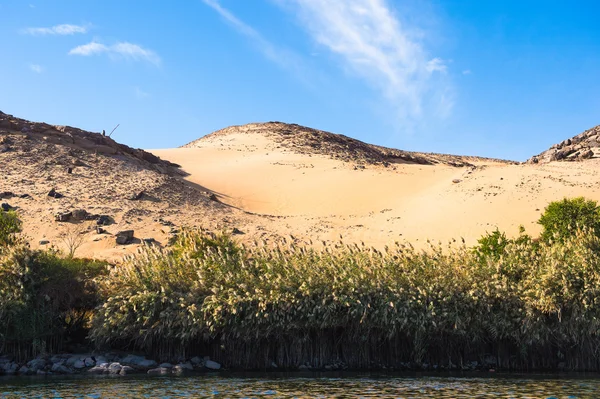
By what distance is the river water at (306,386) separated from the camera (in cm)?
1769

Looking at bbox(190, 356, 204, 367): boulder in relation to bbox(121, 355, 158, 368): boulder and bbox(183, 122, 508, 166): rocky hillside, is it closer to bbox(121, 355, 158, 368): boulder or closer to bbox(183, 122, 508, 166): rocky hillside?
bbox(121, 355, 158, 368): boulder

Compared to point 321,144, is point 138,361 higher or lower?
lower

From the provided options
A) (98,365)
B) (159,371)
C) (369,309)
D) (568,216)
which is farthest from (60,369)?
(568,216)

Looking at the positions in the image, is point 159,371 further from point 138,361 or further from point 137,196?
point 137,196

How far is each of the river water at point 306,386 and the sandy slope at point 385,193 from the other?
23.1 metres

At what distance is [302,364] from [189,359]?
410 centimetres

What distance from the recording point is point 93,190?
47625 mm

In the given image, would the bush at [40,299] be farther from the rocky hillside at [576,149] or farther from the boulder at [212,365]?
the rocky hillside at [576,149]

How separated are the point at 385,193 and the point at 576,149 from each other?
20.1 metres

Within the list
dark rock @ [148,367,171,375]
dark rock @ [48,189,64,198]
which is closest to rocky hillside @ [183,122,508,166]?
dark rock @ [48,189,64,198]

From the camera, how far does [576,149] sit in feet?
214

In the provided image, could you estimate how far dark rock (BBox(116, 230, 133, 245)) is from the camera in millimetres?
38906

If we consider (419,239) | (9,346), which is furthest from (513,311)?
(419,239)

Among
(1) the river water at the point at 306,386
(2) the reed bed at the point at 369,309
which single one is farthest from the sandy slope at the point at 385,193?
(1) the river water at the point at 306,386
